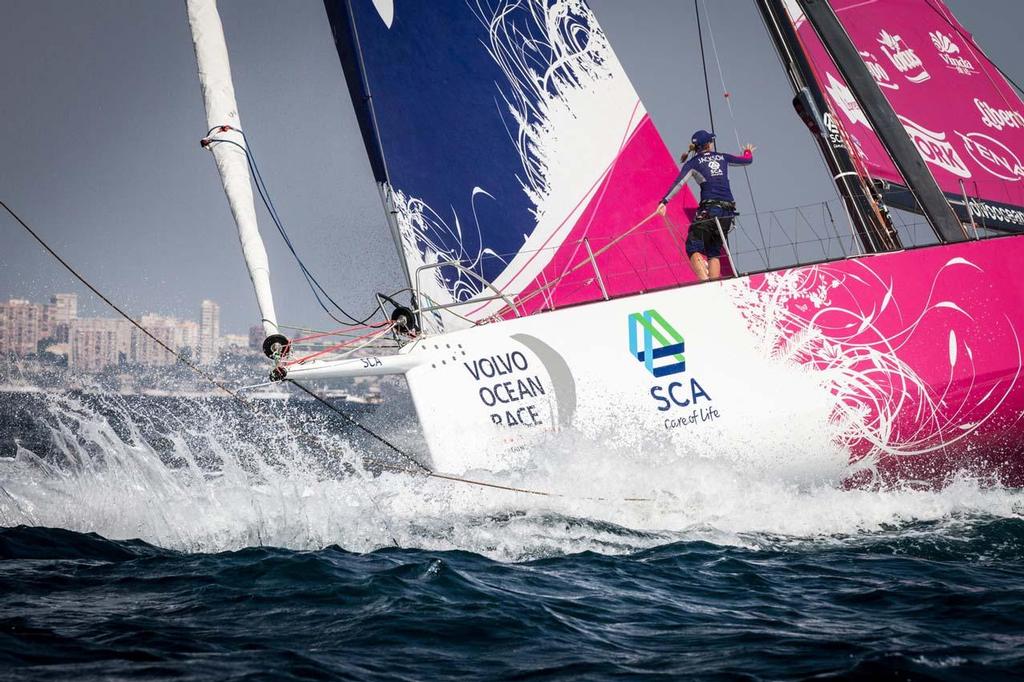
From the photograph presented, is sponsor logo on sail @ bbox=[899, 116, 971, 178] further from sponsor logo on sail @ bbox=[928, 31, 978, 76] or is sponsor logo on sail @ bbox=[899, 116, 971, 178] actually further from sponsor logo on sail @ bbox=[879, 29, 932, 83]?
sponsor logo on sail @ bbox=[928, 31, 978, 76]

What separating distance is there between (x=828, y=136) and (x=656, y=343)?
2.93 m

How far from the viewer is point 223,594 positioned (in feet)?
13.5

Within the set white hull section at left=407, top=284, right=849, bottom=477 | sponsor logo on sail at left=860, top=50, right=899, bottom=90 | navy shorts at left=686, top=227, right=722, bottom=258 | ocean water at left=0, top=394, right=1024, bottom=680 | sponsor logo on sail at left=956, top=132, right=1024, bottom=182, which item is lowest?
ocean water at left=0, top=394, right=1024, bottom=680

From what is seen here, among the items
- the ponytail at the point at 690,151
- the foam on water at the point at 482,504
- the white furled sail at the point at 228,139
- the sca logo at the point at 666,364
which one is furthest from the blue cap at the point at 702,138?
the white furled sail at the point at 228,139

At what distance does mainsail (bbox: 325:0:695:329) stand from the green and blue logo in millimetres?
1552

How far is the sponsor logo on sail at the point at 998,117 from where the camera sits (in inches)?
389

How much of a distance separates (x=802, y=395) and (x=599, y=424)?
1457 mm

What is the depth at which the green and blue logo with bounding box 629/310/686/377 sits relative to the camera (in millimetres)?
6738

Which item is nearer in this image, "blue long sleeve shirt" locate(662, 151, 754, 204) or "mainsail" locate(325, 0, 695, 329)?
"blue long sleeve shirt" locate(662, 151, 754, 204)

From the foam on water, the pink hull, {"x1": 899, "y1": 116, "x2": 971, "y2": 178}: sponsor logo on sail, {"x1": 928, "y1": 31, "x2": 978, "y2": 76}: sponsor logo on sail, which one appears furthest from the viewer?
{"x1": 928, "y1": 31, "x2": 978, "y2": 76}: sponsor logo on sail

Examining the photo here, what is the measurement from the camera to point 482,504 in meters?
6.40

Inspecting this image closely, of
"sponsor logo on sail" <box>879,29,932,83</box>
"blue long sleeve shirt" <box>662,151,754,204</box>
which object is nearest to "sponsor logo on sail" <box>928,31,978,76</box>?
"sponsor logo on sail" <box>879,29,932,83</box>

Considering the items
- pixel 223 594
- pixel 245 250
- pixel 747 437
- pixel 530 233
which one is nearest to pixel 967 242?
pixel 747 437

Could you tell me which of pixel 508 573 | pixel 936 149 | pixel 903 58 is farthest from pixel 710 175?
pixel 508 573
